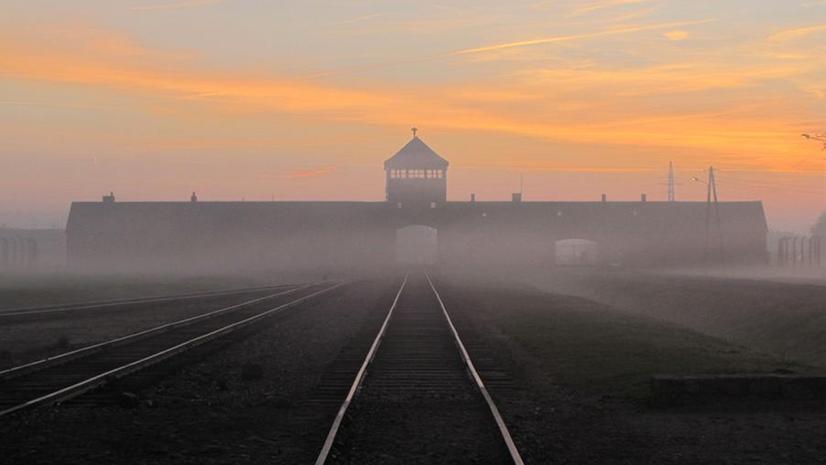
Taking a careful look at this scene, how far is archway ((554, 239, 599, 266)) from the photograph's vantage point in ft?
302

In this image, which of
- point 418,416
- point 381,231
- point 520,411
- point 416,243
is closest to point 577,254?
point 416,243

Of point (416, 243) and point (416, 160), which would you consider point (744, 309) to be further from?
point (416, 243)

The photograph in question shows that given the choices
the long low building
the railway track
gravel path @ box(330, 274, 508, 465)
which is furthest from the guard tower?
gravel path @ box(330, 274, 508, 465)

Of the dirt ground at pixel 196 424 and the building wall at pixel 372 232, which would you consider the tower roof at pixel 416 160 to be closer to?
the building wall at pixel 372 232

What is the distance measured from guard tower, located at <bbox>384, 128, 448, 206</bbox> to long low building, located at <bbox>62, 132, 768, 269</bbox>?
3.01m

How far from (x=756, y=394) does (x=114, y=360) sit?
11113 mm

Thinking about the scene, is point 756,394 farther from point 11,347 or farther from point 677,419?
point 11,347

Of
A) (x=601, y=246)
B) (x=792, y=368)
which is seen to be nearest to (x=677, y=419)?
(x=792, y=368)

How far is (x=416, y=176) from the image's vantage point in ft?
307

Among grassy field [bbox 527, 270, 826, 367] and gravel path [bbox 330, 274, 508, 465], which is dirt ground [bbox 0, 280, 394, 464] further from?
grassy field [bbox 527, 270, 826, 367]

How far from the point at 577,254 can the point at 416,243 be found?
2261cm

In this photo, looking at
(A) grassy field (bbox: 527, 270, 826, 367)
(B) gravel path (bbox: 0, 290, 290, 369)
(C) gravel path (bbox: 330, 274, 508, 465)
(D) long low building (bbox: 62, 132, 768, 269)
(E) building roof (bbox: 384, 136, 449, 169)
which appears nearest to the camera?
(C) gravel path (bbox: 330, 274, 508, 465)

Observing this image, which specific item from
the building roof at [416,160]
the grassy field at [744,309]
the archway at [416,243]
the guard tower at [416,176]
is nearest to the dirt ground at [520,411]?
the grassy field at [744,309]

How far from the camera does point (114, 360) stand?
16719mm
